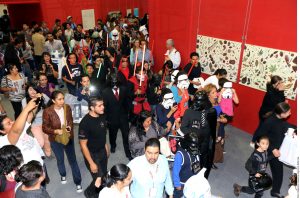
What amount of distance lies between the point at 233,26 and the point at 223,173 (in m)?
3.19

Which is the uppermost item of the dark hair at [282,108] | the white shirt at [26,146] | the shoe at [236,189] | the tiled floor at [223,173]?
the dark hair at [282,108]

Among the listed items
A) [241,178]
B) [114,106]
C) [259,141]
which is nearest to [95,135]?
[114,106]

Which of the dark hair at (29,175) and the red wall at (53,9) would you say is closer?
the dark hair at (29,175)

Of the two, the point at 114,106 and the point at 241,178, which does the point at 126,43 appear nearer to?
the point at 114,106

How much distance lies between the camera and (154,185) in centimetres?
321

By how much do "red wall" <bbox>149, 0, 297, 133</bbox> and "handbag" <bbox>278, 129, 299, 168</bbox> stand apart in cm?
173

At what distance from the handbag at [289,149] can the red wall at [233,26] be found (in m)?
1.73

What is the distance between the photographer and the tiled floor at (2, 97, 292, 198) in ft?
15.8

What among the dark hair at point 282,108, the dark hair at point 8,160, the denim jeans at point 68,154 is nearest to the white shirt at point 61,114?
the denim jeans at point 68,154

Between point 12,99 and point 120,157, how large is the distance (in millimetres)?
2488

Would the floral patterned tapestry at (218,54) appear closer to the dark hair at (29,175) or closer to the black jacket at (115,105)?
the black jacket at (115,105)

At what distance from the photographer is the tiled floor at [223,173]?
483 centimetres

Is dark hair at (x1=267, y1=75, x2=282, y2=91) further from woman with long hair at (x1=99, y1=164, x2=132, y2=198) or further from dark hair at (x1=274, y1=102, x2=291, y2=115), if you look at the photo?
woman with long hair at (x1=99, y1=164, x2=132, y2=198)

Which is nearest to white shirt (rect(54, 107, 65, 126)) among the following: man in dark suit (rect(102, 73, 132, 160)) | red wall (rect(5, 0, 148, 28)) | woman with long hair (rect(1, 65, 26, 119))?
man in dark suit (rect(102, 73, 132, 160))
